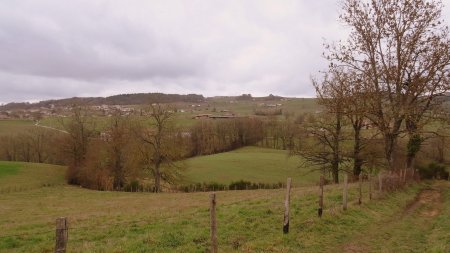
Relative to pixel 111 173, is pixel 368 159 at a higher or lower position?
higher

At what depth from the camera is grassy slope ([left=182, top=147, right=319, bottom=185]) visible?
69125 millimetres

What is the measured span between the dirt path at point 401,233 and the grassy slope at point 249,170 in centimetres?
4265

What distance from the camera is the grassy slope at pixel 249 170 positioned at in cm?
6912

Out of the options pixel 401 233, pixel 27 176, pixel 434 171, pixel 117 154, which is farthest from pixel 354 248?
Result: pixel 27 176

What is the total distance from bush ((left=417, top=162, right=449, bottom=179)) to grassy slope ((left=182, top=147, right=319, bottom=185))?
16388 millimetres

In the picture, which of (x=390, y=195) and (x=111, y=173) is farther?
(x=111, y=173)

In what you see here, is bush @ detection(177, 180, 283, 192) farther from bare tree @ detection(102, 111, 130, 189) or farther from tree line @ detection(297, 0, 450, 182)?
tree line @ detection(297, 0, 450, 182)

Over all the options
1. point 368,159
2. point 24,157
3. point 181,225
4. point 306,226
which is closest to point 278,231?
point 306,226

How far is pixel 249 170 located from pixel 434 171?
1289 inches

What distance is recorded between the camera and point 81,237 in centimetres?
1580

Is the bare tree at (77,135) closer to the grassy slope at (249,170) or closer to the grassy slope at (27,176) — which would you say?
the grassy slope at (27,176)

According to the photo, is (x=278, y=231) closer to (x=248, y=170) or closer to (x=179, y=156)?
(x=179, y=156)

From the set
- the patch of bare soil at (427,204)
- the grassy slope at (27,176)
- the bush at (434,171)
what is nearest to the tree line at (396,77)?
the patch of bare soil at (427,204)

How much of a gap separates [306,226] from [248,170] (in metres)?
63.1
